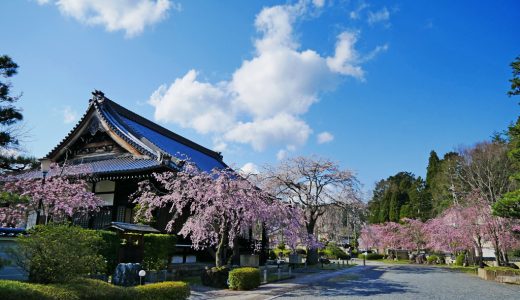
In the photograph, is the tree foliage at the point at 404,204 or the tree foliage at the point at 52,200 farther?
the tree foliage at the point at 404,204

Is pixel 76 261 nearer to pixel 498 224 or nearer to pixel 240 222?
pixel 240 222

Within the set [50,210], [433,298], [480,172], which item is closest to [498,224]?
[480,172]

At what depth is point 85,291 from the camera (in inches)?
317

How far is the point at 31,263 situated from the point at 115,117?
14.7 m

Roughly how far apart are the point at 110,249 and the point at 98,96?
1246cm

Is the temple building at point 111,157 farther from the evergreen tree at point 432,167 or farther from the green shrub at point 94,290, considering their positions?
the evergreen tree at point 432,167

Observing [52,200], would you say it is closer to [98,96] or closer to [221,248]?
[98,96]

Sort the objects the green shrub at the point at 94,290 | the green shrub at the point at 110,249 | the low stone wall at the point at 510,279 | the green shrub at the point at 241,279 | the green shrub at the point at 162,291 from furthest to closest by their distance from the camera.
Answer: the low stone wall at the point at 510,279
the green shrub at the point at 241,279
the green shrub at the point at 110,249
the green shrub at the point at 162,291
the green shrub at the point at 94,290

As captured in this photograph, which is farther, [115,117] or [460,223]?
[460,223]

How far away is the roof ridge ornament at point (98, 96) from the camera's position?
73.5 ft

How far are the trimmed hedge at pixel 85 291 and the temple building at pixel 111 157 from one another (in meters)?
7.52

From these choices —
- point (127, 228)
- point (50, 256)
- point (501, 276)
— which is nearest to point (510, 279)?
point (501, 276)

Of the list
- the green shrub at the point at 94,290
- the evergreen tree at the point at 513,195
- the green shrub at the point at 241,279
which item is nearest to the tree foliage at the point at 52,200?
the green shrub at the point at 241,279

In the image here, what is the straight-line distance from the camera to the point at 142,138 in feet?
67.2
